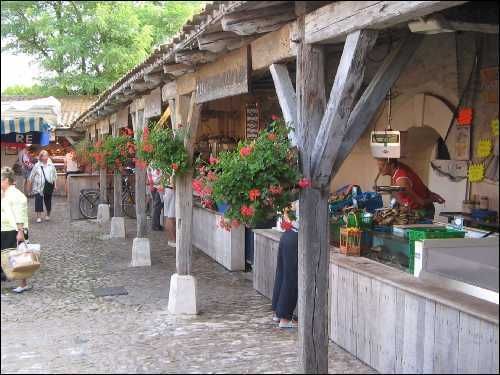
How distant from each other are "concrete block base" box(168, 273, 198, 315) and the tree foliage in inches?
119

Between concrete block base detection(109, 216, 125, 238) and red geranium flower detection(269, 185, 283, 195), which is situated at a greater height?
red geranium flower detection(269, 185, 283, 195)

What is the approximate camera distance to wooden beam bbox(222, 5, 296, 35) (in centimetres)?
418

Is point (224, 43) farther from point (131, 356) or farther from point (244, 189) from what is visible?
point (131, 356)

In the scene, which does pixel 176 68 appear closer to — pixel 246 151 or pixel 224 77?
pixel 224 77

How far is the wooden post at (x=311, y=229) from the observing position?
4.03 m

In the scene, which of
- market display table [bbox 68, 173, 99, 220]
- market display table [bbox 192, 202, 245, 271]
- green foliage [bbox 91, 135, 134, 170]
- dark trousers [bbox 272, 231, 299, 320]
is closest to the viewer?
dark trousers [bbox 272, 231, 299, 320]

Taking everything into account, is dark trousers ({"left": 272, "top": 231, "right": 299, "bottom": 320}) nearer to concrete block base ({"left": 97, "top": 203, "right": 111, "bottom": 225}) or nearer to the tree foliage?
the tree foliage

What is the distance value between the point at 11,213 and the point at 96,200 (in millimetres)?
12540

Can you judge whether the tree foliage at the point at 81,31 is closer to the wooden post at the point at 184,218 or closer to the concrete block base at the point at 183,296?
the wooden post at the point at 184,218

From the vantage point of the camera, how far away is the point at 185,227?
6613 mm

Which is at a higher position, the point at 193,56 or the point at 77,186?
the point at 193,56

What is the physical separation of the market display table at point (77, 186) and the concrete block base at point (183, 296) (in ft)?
28.3

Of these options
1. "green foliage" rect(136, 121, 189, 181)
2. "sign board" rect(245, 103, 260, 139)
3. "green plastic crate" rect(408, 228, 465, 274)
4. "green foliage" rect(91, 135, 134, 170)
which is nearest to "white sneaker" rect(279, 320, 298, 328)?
"green plastic crate" rect(408, 228, 465, 274)

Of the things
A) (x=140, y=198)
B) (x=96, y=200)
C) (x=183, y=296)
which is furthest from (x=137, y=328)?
(x=96, y=200)
